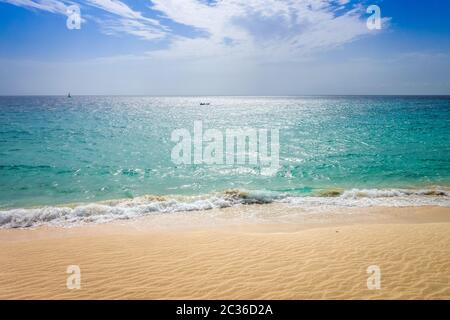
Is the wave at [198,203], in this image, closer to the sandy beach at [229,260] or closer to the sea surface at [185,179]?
the sea surface at [185,179]

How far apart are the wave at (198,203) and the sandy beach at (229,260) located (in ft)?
3.21

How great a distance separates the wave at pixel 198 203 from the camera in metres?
12.3

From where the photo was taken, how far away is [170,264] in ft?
25.2

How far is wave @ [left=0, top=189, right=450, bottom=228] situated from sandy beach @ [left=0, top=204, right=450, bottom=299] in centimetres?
98

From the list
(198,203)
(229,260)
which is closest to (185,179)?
(198,203)

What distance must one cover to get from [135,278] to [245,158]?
18.3 m

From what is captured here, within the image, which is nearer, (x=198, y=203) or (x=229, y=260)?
(x=229, y=260)

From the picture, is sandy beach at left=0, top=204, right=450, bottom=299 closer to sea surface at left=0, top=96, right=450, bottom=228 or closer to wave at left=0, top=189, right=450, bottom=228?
wave at left=0, top=189, right=450, bottom=228

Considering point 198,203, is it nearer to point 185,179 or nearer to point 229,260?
point 185,179

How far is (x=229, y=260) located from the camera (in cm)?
788

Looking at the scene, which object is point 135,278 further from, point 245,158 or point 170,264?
point 245,158

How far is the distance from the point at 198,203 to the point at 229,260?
21.8 ft
